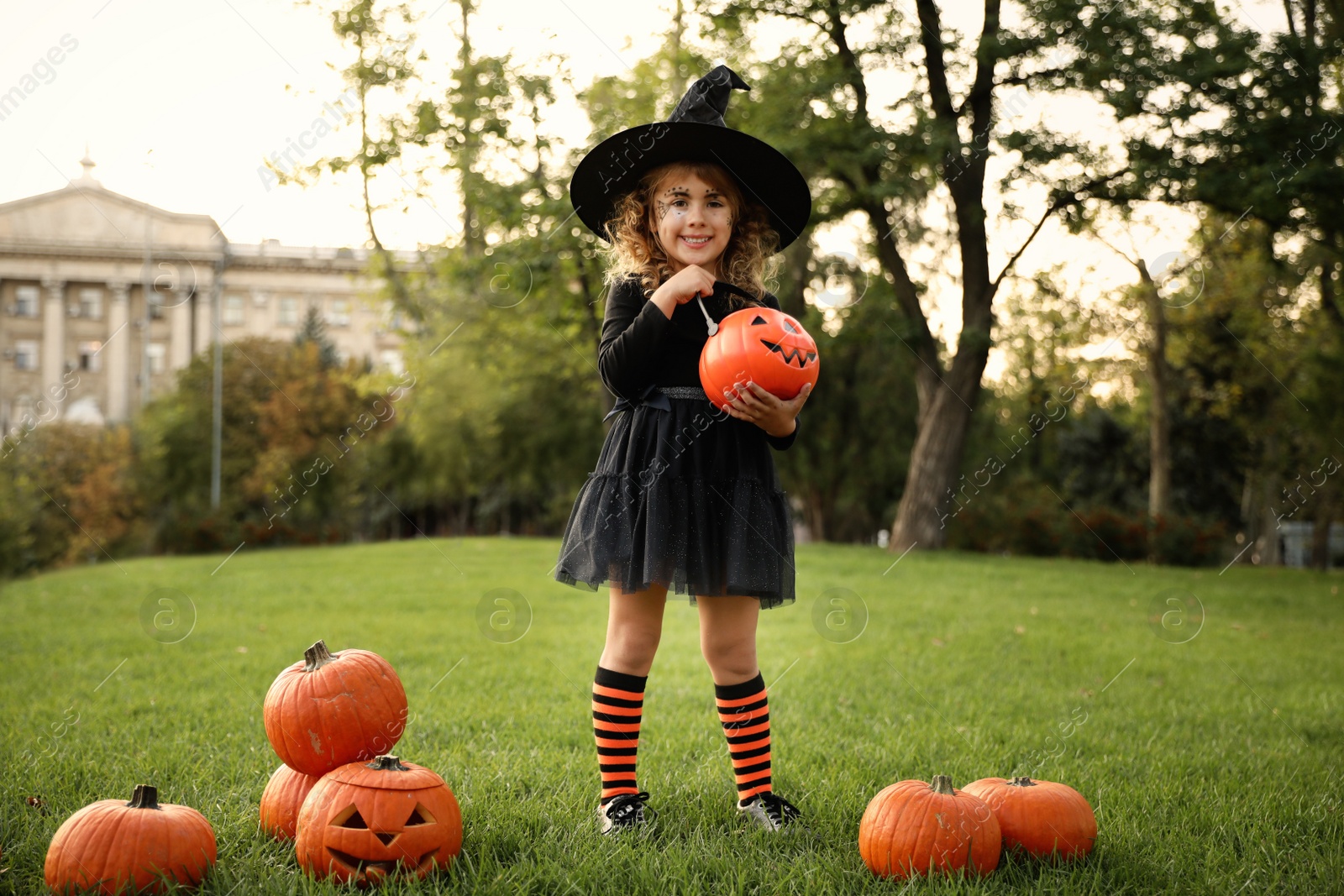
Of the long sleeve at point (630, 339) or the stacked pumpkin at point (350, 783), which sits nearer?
the stacked pumpkin at point (350, 783)

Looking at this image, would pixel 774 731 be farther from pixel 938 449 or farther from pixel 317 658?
pixel 938 449

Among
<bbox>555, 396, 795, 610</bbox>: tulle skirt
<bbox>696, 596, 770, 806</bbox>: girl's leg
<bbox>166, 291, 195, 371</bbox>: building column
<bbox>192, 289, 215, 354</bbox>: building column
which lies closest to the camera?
<bbox>555, 396, 795, 610</bbox>: tulle skirt

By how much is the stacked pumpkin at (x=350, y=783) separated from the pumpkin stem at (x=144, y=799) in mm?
335

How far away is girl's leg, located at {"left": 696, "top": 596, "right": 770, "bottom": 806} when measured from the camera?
9.43ft

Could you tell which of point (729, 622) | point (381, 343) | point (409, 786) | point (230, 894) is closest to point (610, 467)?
point (729, 622)

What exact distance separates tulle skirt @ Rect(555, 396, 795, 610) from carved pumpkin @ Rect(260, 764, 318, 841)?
2.92 feet

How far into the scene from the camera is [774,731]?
4211mm

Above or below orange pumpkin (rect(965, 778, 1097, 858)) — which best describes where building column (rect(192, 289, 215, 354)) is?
above

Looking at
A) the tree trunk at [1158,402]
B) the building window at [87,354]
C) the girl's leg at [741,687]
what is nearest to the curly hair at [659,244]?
the girl's leg at [741,687]

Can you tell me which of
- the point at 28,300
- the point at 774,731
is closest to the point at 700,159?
the point at 774,731

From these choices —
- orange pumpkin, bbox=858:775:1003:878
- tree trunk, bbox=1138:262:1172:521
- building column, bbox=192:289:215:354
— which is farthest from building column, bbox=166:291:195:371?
orange pumpkin, bbox=858:775:1003:878

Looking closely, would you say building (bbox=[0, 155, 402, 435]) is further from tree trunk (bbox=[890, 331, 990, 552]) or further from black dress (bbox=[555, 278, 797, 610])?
black dress (bbox=[555, 278, 797, 610])

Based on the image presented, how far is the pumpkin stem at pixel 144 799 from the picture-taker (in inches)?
92.4

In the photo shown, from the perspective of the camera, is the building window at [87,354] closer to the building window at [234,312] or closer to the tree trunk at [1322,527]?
the building window at [234,312]
